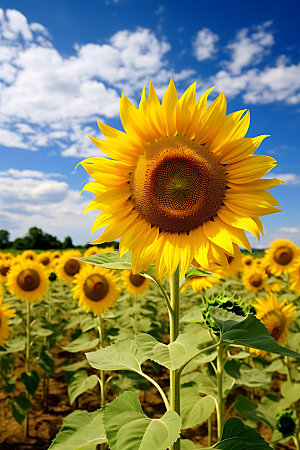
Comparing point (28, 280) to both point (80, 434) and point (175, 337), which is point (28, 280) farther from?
point (175, 337)

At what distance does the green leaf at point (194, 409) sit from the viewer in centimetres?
235

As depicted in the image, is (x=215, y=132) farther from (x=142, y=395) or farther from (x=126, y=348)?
(x=142, y=395)

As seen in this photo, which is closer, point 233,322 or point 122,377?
point 233,322

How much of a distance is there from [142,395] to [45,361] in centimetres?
166

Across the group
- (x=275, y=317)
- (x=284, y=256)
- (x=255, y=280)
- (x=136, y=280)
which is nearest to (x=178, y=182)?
(x=275, y=317)

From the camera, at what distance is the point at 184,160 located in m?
1.63

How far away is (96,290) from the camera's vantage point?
485cm

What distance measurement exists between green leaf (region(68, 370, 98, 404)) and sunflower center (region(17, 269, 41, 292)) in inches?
85.2

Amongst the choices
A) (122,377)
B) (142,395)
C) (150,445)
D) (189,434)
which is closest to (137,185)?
(150,445)

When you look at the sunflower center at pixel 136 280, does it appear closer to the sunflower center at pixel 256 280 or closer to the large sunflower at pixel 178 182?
the sunflower center at pixel 256 280

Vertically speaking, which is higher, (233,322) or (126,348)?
(233,322)

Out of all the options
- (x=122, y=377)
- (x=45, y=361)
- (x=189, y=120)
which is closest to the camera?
(x=189, y=120)

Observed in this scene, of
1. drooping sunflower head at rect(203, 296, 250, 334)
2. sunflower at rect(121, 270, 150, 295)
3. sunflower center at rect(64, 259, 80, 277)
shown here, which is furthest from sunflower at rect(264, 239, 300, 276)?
drooping sunflower head at rect(203, 296, 250, 334)

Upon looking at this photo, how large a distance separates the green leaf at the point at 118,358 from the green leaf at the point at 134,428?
155 mm
